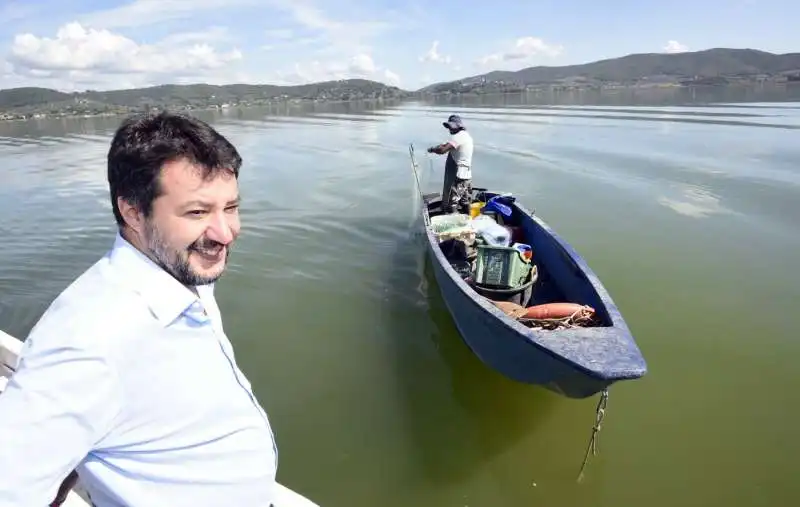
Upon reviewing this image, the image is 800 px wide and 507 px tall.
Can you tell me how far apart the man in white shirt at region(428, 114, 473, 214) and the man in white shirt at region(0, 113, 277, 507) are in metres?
8.19

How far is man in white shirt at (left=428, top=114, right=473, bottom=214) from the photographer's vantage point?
31.1 feet

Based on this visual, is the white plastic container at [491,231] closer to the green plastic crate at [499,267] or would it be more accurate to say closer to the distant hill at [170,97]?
the green plastic crate at [499,267]

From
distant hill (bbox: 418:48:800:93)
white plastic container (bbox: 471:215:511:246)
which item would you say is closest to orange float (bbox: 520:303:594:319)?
white plastic container (bbox: 471:215:511:246)

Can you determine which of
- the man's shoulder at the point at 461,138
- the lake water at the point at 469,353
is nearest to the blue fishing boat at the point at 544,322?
the lake water at the point at 469,353

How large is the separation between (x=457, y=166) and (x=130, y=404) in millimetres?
8804

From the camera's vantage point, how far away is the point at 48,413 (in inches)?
42.0

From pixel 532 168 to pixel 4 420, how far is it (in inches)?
735

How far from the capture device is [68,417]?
3.57 ft

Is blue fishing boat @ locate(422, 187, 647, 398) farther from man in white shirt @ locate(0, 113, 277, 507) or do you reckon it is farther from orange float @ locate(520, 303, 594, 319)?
man in white shirt @ locate(0, 113, 277, 507)

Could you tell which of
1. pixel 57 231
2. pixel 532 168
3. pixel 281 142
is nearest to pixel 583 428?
pixel 57 231

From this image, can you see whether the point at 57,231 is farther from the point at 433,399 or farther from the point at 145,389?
the point at 145,389

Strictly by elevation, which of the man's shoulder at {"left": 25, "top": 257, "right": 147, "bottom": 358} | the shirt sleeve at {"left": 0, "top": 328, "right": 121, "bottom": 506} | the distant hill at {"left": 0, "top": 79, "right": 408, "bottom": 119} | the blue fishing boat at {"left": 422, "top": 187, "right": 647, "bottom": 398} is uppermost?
the distant hill at {"left": 0, "top": 79, "right": 408, "bottom": 119}

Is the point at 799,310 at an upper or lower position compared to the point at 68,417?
lower

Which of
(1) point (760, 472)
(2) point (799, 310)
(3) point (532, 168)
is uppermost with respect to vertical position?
(3) point (532, 168)
